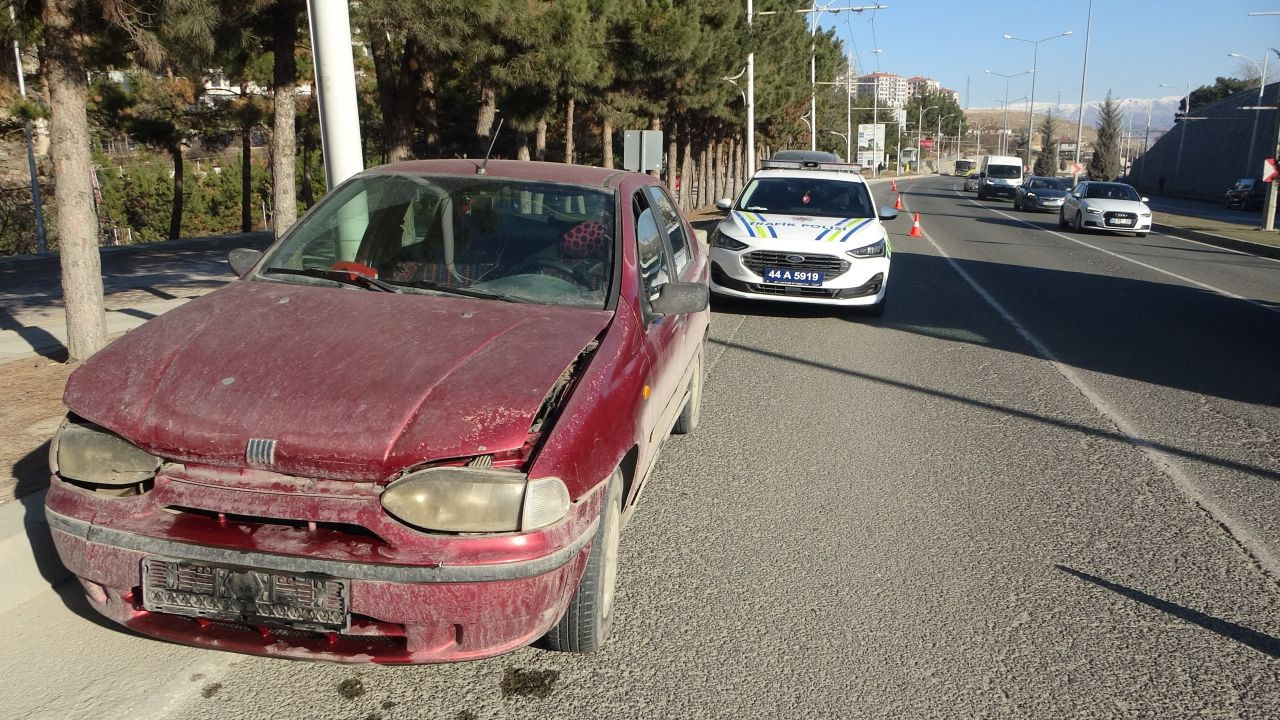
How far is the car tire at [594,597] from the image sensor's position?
10.4 feet

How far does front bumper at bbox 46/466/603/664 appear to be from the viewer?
2717mm

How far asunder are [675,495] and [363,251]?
2003mm

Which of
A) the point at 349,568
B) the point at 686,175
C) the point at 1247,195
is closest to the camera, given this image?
the point at 349,568

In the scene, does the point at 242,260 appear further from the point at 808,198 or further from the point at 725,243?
the point at 808,198

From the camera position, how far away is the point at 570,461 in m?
2.94

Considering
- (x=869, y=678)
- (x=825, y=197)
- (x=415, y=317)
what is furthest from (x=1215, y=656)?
(x=825, y=197)

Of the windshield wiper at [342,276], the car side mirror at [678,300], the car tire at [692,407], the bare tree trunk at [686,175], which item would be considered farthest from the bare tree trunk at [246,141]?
the car side mirror at [678,300]

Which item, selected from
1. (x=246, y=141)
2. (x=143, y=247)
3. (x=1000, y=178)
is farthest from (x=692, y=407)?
(x=1000, y=178)

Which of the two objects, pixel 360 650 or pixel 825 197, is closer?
pixel 360 650

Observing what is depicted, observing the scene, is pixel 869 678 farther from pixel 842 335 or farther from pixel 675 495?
pixel 842 335

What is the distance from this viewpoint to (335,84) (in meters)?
6.90

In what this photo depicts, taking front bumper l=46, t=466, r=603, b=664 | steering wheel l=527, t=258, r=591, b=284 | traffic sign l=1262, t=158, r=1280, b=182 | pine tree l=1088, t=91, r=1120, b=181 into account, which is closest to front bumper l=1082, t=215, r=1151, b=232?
traffic sign l=1262, t=158, r=1280, b=182

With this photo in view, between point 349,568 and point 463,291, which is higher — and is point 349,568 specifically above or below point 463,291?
below

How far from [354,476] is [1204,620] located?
10.6 ft
